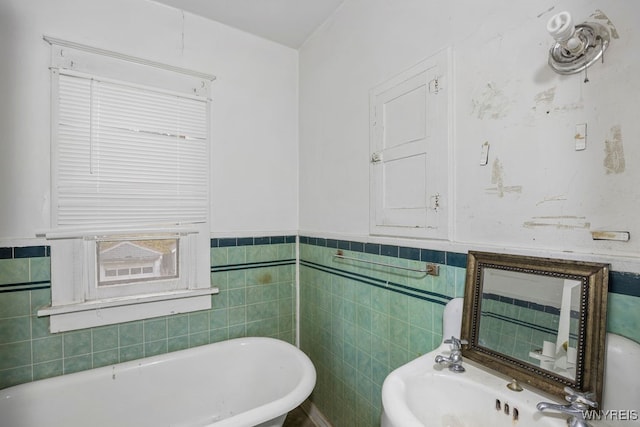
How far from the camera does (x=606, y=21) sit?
0.85 m

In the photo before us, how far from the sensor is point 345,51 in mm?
1887

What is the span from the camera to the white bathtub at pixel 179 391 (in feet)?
4.84

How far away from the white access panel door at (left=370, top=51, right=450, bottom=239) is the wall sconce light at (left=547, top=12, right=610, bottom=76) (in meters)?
0.40

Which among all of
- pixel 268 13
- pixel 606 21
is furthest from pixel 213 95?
pixel 606 21

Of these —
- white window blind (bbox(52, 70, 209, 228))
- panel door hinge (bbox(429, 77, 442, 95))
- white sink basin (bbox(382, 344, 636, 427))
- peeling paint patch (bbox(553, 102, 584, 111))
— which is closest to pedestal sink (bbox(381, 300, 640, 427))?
white sink basin (bbox(382, 344, 636, 427))

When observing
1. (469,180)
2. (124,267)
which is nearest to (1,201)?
(124,267)

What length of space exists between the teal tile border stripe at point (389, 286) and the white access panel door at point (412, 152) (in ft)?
0.85

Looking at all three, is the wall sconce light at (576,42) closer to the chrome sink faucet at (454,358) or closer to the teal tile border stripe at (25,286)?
the chrome sink faucet at (454,358)

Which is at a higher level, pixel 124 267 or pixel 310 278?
pixel 124 267

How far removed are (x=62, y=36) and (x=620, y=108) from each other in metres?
2.48

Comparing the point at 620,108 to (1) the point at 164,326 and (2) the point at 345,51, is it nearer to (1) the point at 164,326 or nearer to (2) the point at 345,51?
(2) the point at 345,51

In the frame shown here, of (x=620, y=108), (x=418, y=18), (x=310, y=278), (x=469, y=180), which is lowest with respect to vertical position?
(x=310, y=278)

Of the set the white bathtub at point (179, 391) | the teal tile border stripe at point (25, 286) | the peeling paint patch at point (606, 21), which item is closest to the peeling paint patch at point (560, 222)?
the peeling paint patch at point (606, 21)

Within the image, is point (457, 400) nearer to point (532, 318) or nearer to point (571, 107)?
point (532, 318)
